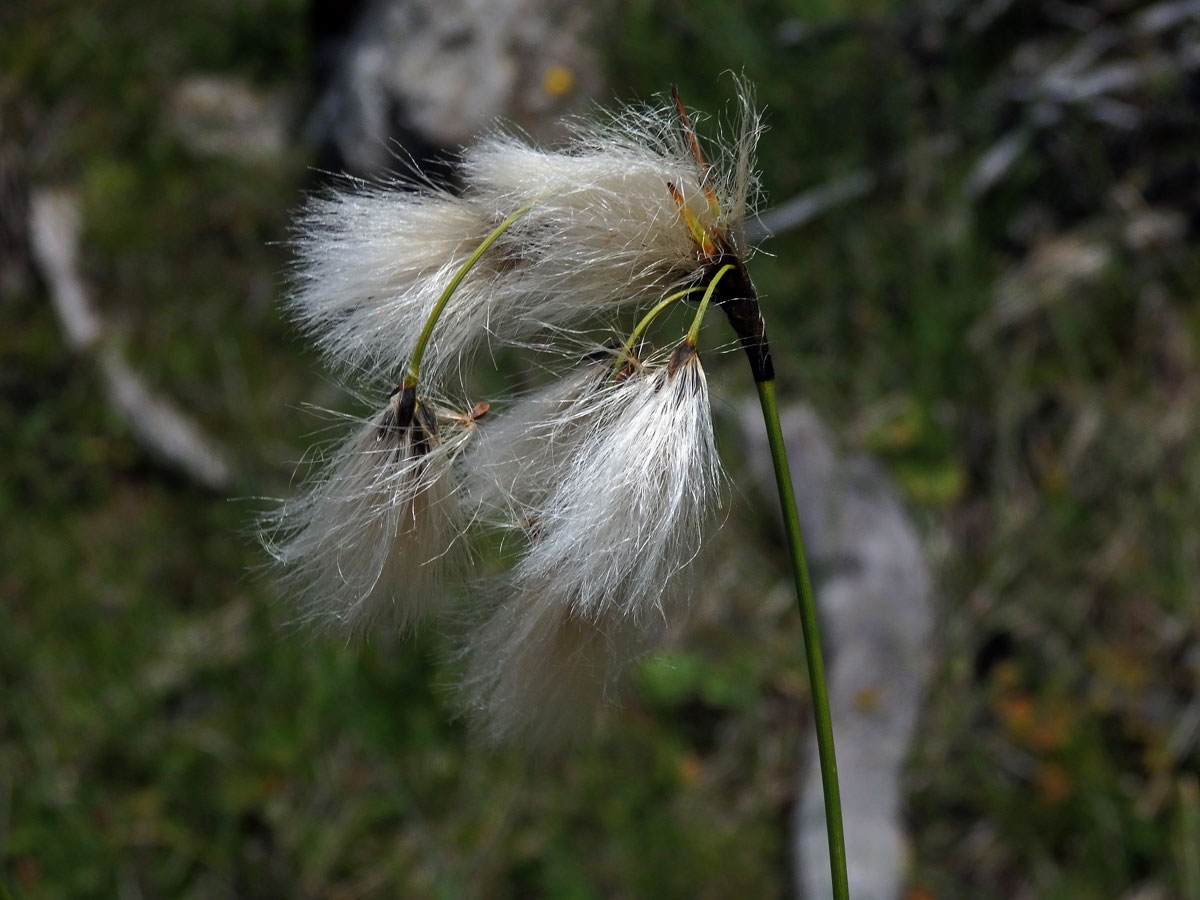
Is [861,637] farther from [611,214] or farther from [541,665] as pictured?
[611,214]

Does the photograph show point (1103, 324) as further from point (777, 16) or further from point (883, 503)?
point (777, 16)

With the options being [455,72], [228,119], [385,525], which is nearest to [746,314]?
[385,525]

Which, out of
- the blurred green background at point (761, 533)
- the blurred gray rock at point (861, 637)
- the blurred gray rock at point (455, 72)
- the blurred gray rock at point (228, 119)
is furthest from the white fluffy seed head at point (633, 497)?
the blurred gray rock at point (228, 119)

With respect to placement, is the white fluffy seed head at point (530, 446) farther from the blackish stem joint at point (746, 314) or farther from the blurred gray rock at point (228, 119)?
the blurred gray rock at point (228, 119)

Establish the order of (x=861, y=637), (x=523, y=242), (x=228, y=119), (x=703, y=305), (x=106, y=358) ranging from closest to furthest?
(x=703, y=305), (x=523, y=242), (x=861, y=637), (x=106, y=358), (x=228, y=119)

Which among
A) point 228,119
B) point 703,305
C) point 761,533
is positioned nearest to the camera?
point 703,305

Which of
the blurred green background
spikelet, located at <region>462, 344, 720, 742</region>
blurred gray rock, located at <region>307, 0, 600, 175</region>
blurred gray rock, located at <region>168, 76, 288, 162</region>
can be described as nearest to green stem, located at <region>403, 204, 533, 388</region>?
spikelet, located at <region>462, 344, 720, 742</region>
